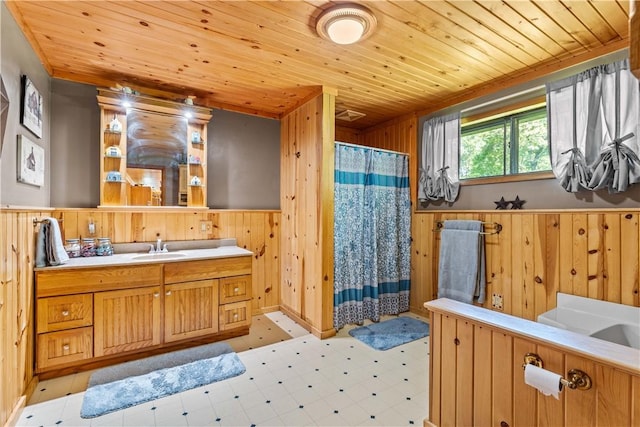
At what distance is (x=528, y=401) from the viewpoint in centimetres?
127

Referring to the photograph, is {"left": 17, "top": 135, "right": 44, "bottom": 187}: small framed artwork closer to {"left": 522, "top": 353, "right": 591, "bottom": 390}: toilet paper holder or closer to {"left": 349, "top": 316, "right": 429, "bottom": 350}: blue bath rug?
{"left": 349, "top": 316, "right": 429, "bottom": 350}: blue bath rug

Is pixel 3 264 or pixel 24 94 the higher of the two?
pixel 24 94

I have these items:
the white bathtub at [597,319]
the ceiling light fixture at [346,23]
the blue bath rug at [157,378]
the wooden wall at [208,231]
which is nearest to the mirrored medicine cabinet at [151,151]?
the wooden wall at [208,231]

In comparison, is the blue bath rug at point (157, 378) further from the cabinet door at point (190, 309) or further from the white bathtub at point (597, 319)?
the white bathtub at point (597, 319)

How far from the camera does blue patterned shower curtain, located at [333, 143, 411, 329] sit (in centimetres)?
307

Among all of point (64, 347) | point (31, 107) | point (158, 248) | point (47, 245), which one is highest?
point (31, 107)

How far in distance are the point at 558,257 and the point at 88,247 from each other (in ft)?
12.4

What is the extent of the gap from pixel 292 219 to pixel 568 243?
2436 millimetres

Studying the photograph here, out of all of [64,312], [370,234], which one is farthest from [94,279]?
[370,234]

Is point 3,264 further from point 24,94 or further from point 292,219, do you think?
point 292,219

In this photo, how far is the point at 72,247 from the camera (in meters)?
2.49

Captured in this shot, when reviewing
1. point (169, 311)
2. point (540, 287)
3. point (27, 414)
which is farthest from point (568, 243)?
point (27, 414)

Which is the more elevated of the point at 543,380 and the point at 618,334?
the point at 543,380

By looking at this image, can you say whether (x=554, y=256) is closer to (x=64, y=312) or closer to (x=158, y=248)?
(x=158, y=248)
